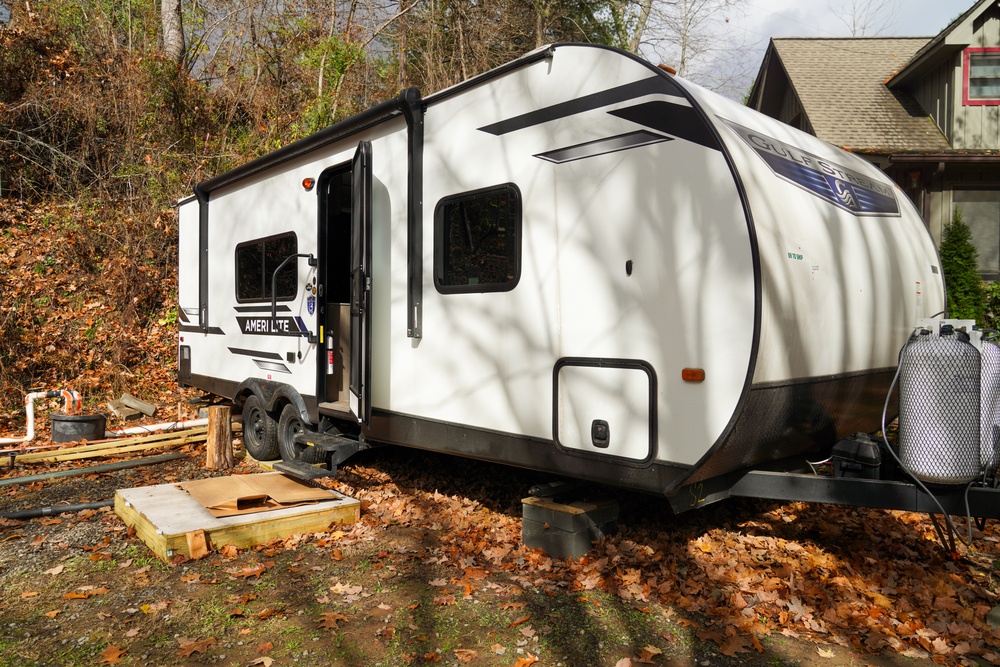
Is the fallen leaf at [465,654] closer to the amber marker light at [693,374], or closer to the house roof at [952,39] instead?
the amber marker light at [693,374]

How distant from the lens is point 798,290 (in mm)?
4031

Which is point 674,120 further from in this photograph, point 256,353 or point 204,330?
A: point 204,330

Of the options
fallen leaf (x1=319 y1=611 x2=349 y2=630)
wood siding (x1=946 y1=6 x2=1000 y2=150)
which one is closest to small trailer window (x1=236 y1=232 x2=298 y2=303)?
fallen leaf (x1=319 y1=611 x2=349 y2=630)

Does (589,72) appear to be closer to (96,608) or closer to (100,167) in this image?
(96,608)

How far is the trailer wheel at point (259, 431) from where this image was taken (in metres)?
7.48

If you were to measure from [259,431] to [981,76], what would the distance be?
14153mm

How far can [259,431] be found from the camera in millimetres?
7738

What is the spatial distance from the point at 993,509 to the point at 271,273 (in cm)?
606

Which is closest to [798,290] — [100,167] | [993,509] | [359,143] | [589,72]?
[993,509]

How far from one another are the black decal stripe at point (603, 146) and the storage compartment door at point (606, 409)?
3.85 ft

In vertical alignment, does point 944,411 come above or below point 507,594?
above

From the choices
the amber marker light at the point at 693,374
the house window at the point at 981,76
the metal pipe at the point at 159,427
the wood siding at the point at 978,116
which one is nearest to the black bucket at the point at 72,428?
the metal pipe at the point at 159,427

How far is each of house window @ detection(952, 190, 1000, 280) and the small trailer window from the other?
41.1 feet

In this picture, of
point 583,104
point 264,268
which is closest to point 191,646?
point 583,104
